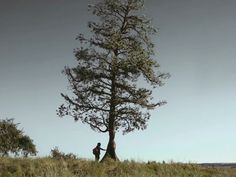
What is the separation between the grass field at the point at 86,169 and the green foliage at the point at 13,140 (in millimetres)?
45024

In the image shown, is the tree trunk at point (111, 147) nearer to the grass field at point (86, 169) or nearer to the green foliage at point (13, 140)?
the grass field at point (86, 169)

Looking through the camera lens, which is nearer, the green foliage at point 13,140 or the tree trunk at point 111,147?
the tree trunk at point 111,147

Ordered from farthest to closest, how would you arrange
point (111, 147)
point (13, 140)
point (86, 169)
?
point (13, 140)
point (111, 147)
point (86, 169)

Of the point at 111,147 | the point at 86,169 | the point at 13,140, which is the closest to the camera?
the point at 86,169

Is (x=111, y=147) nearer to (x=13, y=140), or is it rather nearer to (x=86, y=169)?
(x=86, y=169)

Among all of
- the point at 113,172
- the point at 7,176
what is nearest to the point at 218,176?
the point at 113,172

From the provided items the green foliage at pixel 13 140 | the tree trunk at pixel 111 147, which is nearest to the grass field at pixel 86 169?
the tree trunk at pixel 111 147

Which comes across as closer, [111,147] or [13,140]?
[111,147]

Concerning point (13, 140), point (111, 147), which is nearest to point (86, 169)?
point (111, 147)

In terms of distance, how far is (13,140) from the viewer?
275 ft

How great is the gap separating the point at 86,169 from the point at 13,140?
50.8 m

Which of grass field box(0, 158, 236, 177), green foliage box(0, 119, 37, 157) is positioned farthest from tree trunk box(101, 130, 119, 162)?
green foliage box(0, 119, 37, 157)

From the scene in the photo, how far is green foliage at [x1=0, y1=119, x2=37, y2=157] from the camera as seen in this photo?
8319 cm

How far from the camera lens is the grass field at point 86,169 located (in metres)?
32.3
